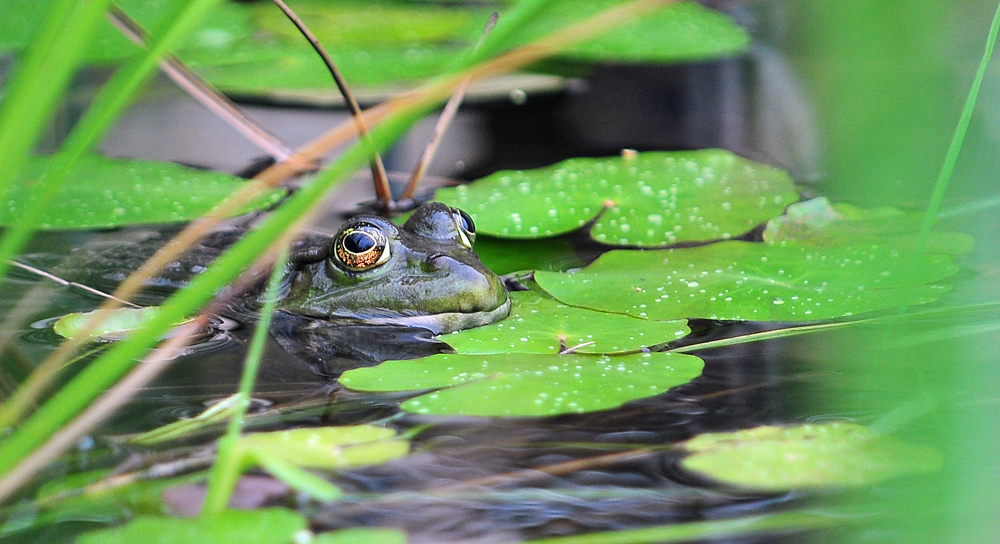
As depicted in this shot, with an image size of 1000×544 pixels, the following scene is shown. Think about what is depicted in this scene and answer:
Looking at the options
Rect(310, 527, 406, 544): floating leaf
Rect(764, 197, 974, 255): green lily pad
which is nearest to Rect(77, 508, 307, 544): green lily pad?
Rect(310, 527, 406, 544): floating leaf

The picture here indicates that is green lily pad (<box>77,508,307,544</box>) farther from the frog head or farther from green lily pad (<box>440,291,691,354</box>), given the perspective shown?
the frog head

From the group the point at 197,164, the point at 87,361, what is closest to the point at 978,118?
the point at 87,361

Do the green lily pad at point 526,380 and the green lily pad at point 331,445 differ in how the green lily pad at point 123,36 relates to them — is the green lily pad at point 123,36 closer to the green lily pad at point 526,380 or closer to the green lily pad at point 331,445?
the green lily pad at point 526,380

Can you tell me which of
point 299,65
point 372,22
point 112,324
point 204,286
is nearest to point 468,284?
point 112,324

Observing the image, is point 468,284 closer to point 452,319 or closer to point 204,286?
point 452,319

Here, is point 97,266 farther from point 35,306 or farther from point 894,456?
point 894,456
